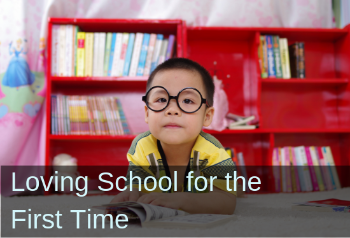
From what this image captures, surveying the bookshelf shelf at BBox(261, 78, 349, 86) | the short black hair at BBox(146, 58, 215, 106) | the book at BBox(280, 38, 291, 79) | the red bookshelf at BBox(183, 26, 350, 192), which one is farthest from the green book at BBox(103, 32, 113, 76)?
the book at BBox(280, 38, 291, 79)

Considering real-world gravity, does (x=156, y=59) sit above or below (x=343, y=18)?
below

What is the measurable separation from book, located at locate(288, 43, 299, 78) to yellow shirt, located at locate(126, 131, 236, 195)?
1.23 meters

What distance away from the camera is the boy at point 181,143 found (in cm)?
96

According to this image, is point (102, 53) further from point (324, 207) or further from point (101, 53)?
point (324, 207)

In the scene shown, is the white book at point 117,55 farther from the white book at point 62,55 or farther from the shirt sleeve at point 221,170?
the shirt sleeve at point 221,170

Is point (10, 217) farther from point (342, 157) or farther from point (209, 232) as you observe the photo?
point (342, 157)

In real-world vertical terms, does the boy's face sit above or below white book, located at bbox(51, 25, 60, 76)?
below

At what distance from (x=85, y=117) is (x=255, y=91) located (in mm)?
1168

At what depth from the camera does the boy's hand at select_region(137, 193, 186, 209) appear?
2.57ft

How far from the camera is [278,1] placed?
2.26 metres

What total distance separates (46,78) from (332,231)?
1.97 metres

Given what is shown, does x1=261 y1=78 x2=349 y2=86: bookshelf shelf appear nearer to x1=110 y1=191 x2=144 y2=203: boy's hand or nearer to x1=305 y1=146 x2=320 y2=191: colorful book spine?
x1=305 y1=146 x2=320 y2=191: colorful book spine

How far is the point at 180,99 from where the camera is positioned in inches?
38.8

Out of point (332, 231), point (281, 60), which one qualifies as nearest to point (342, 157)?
point (281, 60)
